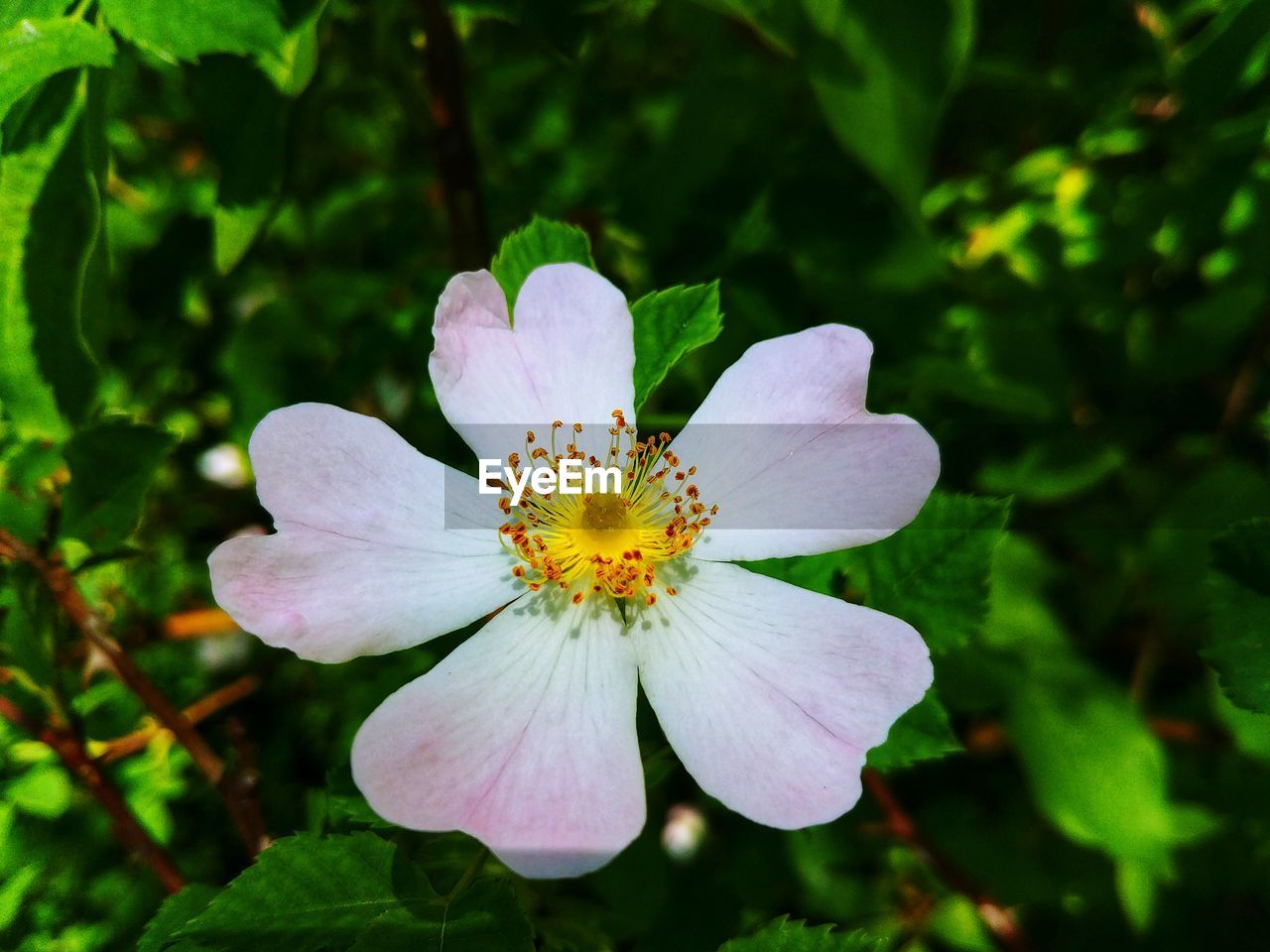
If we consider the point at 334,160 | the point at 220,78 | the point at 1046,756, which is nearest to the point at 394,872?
the point at 220,78

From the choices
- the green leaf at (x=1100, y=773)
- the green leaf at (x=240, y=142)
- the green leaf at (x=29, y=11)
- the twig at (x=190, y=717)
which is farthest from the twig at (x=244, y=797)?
the green leaf at (x=1100, y=773)

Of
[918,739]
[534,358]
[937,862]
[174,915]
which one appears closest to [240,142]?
[534,358]

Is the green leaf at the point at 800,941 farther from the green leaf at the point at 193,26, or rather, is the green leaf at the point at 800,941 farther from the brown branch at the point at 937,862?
the green leaf at the point at 193,26

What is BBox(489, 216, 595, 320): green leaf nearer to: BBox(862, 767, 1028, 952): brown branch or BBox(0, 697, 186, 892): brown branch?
BBox(0, 697, 186, 892): brown branch

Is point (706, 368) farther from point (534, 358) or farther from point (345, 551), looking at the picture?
point (345, 551)

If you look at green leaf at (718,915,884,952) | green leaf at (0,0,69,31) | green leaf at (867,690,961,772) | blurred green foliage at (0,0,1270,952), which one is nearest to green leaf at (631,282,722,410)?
blurred green foliage at (0,0,1270,952)

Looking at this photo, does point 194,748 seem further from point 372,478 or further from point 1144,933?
point 1144,933
